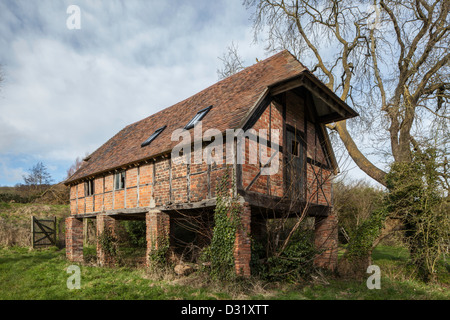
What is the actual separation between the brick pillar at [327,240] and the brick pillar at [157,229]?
537cm

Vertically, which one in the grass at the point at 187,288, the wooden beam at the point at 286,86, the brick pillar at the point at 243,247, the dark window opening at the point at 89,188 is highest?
the wooden beam at the point at 286,86

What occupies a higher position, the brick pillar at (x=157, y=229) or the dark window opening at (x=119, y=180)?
the dark window opening at (x=119, y=180)

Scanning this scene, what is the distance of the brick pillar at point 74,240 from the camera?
14984mm

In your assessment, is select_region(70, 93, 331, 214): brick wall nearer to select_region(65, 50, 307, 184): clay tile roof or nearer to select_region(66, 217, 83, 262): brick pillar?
select_region(65, 50, 307, 184): clay tile roof

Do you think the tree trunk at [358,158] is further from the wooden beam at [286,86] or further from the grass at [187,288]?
the wooden beam at [286,86]

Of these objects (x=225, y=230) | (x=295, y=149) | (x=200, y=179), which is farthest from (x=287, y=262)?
(x=295, y=149)

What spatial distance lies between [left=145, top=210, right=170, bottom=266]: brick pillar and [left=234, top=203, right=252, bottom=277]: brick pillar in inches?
139

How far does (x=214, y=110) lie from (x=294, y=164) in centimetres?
323

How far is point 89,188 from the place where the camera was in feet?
49.1

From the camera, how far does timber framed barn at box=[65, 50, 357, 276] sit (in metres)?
9.08

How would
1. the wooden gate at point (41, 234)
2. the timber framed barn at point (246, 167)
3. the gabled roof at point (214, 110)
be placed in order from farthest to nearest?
1. the wooden gate at point (41, 234)
2. the gabled roof at point (214, 110)
3. the timber framed barn at point (246, 167)

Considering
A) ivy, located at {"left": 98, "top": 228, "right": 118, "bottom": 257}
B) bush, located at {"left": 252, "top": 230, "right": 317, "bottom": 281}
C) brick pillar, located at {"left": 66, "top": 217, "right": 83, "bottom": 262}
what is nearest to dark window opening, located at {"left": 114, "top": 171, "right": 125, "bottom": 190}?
ivy, located at {"left": 98, "top": 228, "right": 118, "bottom": 257}

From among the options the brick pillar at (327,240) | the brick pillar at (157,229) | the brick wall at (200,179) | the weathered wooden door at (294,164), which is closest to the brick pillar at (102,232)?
the brick wall at (200,179)

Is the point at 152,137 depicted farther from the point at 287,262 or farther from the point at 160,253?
the point at 287,262
